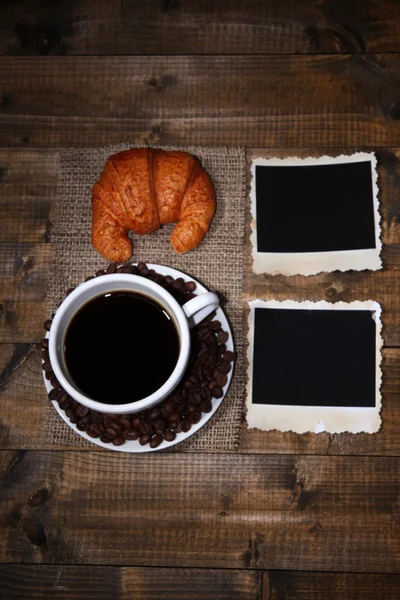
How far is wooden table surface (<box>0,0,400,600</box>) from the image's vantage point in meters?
1.15

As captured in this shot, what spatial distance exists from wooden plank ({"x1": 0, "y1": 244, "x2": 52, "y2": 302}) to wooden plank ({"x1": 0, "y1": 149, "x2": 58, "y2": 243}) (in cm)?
2

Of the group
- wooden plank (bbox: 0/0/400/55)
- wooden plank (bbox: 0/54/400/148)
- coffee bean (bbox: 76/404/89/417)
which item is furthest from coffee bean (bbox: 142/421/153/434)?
wooden plank (bbox: 0/0/400/55)

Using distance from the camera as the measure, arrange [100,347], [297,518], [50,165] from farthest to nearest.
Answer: [50,165], [297,518], [100,347]

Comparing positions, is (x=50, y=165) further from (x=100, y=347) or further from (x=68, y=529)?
(x=68, y=529)

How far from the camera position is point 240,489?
3.83 feet

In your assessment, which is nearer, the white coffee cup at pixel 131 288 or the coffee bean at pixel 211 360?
the white coffee cup at pixel 131 288

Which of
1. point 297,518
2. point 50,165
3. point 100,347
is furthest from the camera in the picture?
point 50,165

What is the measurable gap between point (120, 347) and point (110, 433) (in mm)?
178

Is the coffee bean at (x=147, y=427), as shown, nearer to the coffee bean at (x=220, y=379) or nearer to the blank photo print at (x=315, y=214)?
the coffee bean at (x=220, y=379)

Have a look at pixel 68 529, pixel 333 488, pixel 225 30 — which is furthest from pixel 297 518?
pixel 225 30

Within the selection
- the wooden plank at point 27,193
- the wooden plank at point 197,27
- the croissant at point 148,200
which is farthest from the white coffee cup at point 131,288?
the wooden plank at point 197,27

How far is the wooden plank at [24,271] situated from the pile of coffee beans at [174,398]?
172 mm

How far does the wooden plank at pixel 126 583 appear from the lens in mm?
1143

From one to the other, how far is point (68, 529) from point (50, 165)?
0.71 metres
